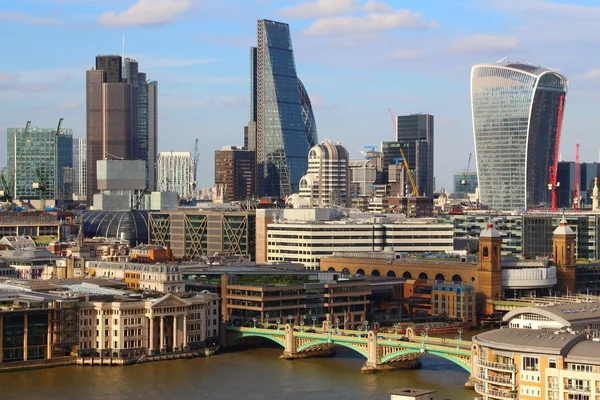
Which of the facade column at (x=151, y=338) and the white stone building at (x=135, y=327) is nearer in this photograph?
the white stone building at (x=135, y=327)

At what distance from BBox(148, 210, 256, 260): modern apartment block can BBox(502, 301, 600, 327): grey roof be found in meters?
68.8

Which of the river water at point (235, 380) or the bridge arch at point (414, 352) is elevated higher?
the bridge arch at point (414, 352)

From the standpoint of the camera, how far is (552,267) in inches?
4469

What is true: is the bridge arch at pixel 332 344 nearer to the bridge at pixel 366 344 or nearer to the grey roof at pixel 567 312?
the bridge at pixel 366 344

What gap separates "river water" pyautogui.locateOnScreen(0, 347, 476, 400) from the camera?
72.6 metres

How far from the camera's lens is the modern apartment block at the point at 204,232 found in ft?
493

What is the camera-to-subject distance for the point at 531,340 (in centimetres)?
5825

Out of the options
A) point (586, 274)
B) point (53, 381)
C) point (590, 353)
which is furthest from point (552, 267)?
point (590, 353)

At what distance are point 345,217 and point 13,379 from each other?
82492 millimetres

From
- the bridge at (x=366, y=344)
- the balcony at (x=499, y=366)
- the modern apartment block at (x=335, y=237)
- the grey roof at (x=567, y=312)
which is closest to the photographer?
the balcony at (x=499, y=366)

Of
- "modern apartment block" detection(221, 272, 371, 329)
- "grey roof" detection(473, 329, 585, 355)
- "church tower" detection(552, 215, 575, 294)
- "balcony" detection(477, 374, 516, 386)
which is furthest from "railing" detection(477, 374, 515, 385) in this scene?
"church tower" detection(552, 215, 575, 294)

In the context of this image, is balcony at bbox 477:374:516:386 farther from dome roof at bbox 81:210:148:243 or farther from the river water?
dome roof at bbox 81:210:148:243

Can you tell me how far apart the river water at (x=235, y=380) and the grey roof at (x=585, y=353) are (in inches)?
539

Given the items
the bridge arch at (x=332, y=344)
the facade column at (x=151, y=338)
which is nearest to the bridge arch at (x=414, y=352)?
the bridge arch at (x=332, y=344)
